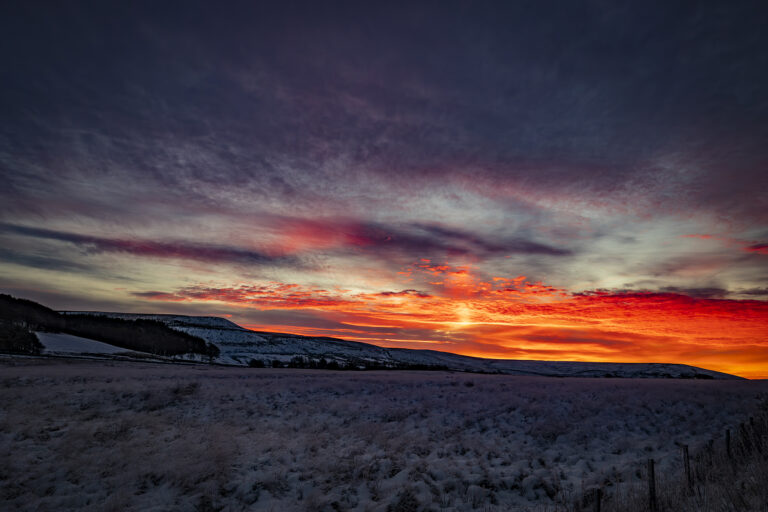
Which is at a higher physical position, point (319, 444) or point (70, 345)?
point (319, 444)

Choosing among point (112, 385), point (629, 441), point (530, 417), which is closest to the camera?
point (629, 441)

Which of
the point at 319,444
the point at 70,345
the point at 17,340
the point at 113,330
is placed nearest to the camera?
the point at 319,444

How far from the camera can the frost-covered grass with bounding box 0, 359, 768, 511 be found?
36.4 ft

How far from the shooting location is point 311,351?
5960 inches

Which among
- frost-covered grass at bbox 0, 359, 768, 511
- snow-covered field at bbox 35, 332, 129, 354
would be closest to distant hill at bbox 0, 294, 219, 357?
snow-covered field at bbox 35, 332, 129, 354

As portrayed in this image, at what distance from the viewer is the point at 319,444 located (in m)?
15.9

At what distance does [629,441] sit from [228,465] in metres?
17.9

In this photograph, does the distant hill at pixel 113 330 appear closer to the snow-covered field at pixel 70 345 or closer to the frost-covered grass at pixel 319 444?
the snow-covered field at pixel 70 345

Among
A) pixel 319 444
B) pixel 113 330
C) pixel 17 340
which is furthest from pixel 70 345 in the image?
pixel 319 444

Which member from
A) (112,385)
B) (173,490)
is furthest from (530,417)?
(112,385)

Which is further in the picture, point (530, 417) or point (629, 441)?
point (530, 417)

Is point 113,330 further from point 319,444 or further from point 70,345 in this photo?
point 319,444

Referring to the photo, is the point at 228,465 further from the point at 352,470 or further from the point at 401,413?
the point at 401,413

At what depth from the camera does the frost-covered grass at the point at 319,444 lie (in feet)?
36.4
